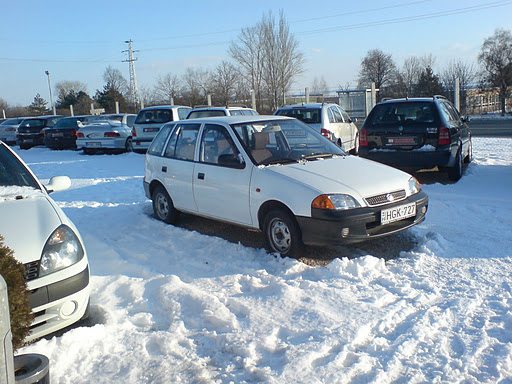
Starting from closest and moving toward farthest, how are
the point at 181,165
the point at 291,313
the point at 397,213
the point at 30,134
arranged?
the point at 291,313
the point at 397,213
the point at 181,165
the point at 30,134

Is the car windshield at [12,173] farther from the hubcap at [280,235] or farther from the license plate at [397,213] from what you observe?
the license plate at [397,213]

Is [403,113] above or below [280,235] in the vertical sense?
above

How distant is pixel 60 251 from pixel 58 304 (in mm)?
391

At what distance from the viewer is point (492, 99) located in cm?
3991

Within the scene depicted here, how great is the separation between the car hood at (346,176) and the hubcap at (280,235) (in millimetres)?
514

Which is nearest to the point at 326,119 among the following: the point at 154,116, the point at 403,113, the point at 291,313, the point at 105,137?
the point at 403,113

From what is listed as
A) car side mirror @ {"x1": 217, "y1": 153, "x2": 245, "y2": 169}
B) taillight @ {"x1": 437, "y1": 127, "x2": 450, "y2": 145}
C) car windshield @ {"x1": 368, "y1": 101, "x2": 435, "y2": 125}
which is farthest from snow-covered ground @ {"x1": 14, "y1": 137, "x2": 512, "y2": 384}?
car windshield @ {"x1": 368, "y1": 101, "x2": 435, "y2": 125}

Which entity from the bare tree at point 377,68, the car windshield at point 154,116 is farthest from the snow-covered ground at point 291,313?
the bare tree at point 377,68

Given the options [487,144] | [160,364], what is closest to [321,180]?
[160,364]

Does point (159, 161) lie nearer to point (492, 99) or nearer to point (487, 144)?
point (487, 144)

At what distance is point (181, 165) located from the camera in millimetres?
6812

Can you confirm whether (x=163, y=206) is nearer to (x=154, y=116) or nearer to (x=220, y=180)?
(x=220, y=180)

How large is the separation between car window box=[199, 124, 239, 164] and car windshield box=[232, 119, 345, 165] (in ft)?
0.48

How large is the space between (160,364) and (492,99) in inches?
1658
